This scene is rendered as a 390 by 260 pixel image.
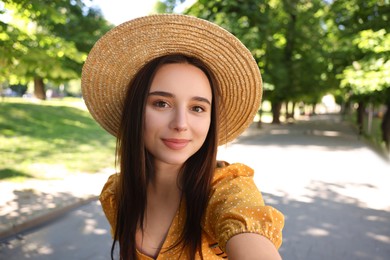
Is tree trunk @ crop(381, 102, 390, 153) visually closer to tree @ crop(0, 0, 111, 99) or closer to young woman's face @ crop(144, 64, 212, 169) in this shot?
tree @ crop(0, 0, 111, 99)

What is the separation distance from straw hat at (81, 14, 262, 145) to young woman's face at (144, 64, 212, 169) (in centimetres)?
14

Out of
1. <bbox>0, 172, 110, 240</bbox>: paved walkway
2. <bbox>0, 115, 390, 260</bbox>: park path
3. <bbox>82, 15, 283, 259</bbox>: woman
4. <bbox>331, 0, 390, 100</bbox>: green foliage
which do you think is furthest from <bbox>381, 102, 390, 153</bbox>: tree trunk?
<bbox>82, 15, 283, 259</bbox>: woman

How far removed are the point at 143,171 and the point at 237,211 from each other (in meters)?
0.58

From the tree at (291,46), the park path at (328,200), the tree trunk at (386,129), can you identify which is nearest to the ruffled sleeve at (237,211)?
the park path at (328,200)

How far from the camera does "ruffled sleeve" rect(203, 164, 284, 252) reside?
50.7 inches

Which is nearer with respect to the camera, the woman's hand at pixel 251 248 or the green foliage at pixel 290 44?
the woman's hand at pixel 251 248

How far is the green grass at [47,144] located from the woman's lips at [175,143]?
22.1 feet

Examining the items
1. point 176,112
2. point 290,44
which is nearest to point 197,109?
point 176,112

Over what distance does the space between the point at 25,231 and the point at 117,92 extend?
3.89 metres

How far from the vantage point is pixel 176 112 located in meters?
1.61

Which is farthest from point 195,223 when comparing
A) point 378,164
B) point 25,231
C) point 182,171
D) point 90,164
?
point 378,164

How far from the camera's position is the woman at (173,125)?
1.63 metres

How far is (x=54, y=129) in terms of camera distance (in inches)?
593

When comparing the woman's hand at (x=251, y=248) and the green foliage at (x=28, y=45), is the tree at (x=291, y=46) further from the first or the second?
the woman's hand at (x=251, y=248)
